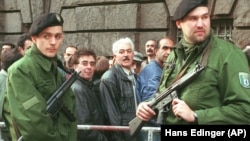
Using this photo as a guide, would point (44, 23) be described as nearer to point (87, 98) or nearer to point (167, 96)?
point (167, 96)

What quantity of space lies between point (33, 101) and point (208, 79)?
1.09 meters

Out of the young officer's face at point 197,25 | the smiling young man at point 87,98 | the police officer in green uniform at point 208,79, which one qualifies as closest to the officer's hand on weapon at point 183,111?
the police officer in green uniform at point 208,79

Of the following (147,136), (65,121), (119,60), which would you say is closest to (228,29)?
(119,60)

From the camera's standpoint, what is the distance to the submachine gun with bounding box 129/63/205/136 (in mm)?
2967

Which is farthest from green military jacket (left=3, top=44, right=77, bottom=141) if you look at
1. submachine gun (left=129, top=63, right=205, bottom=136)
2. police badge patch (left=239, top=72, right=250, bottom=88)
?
police badge patch (left=239, top=72, right=250, bottom=88)

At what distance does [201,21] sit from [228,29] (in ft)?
17.6

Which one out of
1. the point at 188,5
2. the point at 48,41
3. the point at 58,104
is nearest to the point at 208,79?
the point at 188,5

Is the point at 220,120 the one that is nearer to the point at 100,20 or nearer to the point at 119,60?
the point at 119,60

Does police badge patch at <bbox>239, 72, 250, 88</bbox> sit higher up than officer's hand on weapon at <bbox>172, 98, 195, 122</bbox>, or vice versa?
police badge patch at <bbox>239, 72, 250, 88</bbox>

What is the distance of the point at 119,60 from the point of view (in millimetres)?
5367

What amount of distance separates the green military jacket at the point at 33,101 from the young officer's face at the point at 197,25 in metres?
0.98

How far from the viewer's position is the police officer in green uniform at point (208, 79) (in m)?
2.89

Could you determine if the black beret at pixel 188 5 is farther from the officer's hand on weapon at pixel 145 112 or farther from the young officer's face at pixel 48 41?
the young officer's face at pixel 48 41

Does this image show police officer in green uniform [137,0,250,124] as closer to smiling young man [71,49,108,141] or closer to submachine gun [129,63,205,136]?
submachine gun [129,63,205,136]
